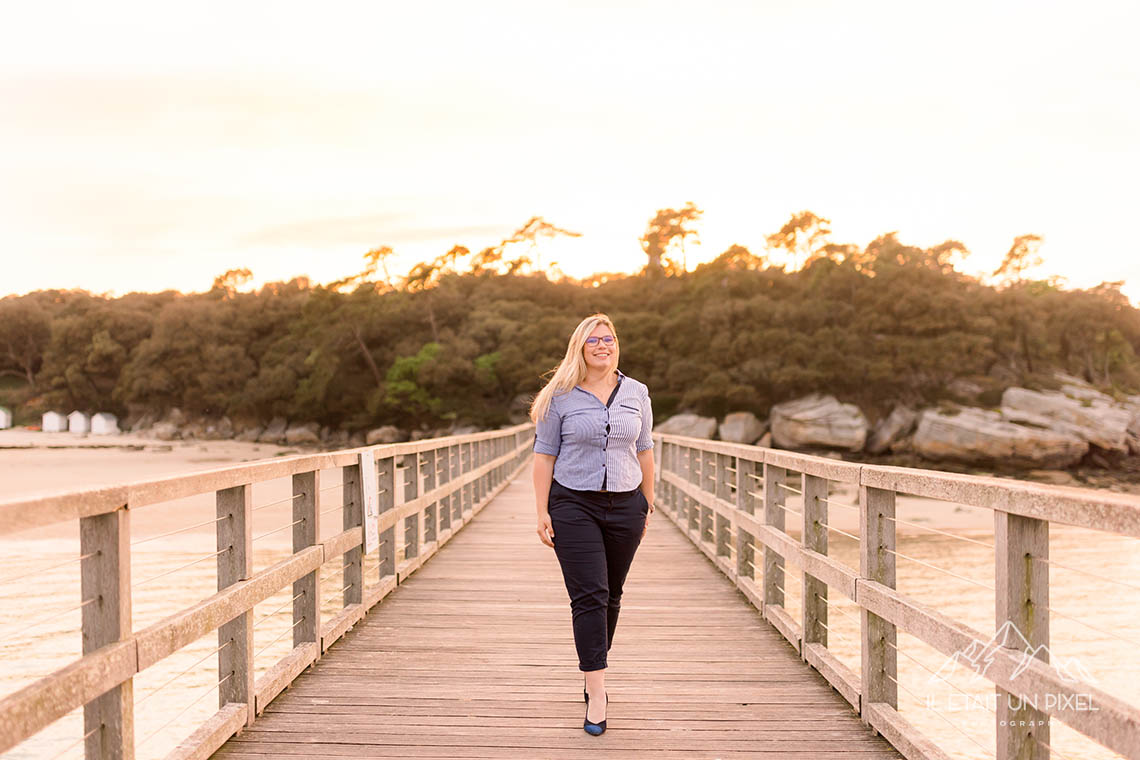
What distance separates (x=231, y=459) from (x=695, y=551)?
52991 mm

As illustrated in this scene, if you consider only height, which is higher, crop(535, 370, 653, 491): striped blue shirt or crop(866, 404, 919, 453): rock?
crop(535, 370, 653, 491): striped blue shirt

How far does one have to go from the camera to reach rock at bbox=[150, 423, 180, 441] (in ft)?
241

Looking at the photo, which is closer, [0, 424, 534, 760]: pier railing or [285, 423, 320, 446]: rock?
[0, 424, 534, 760]: pier railing

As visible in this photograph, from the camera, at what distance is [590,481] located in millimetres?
4055

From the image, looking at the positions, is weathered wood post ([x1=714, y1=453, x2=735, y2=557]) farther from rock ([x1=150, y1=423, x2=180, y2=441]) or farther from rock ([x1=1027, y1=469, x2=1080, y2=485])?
rock ([x1=150, y1=423, x2=180, y2=441])

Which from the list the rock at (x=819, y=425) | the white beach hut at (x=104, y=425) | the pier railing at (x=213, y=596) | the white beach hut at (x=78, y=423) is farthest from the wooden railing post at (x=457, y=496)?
the white beach hut at (x=78, y=423)

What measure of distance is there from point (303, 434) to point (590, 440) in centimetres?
6746

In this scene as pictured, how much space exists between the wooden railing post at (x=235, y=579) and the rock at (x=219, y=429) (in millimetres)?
72598

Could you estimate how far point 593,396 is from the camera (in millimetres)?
4133

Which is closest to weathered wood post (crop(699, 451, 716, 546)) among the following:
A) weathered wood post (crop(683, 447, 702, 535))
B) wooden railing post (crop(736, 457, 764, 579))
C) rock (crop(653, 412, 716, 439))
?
weathered wood post (crop(683, 447, 702, 535))

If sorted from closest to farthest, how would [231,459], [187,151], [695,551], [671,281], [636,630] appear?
1. [636,630]
2. [695,551]
3. [187,151]
4. [231,459]
5. [671,281]

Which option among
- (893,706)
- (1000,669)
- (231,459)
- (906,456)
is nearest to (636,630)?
(893,706)

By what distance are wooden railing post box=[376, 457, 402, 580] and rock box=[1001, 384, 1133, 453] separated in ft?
156

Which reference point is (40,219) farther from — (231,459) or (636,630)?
(636,630)
